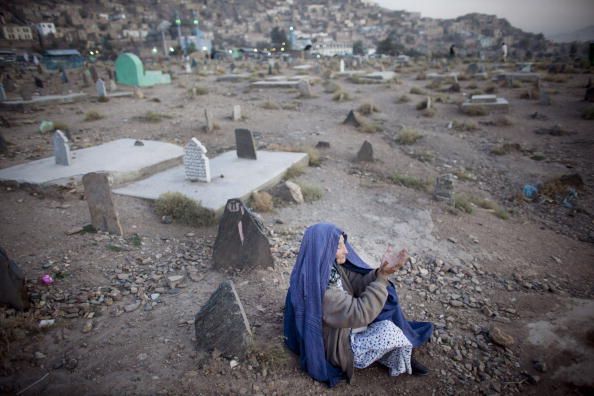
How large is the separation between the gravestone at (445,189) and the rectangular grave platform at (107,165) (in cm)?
551

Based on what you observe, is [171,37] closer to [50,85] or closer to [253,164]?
[50,85]

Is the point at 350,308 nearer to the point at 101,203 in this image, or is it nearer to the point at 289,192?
the point at 289,192

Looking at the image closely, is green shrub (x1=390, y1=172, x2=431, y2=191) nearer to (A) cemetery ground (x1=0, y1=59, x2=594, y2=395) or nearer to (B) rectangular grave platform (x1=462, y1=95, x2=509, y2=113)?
(A) cemetery ground (x1=0, y1=59, x2=594, y2=395)

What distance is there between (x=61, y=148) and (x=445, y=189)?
7.44 m

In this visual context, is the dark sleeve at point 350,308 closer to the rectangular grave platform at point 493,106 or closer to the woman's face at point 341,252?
the woman's face at point 341,252

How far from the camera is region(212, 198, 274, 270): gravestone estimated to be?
4184 mm

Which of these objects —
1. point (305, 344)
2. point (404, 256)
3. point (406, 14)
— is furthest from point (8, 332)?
point (406, 14)

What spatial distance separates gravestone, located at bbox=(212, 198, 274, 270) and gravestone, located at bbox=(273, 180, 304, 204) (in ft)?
6.33

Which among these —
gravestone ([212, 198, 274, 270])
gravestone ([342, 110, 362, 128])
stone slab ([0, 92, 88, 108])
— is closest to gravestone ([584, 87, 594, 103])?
gravestone ([342, 110, 362, 128])

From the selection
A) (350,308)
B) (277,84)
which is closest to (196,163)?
(350,308)

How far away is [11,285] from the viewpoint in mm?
3307

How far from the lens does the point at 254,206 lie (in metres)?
5.79

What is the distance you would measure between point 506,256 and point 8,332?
572 cm

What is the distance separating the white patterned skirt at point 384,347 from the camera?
2732 mm
